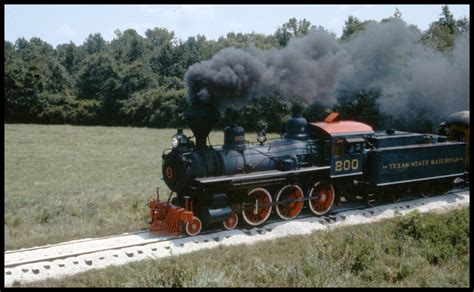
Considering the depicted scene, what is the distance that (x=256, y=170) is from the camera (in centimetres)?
1262

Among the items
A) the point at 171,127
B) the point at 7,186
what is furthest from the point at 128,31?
the point at 7,186

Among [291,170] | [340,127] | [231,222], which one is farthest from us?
[340,127]

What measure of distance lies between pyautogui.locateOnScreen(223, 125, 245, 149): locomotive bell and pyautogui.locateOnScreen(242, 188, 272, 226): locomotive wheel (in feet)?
4.01

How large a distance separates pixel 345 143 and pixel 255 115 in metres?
26.3

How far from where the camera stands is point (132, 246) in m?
10.7

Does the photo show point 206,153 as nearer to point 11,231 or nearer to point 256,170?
point 256,170

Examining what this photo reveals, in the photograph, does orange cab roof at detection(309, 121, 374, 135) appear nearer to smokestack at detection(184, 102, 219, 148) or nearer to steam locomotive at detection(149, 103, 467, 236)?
steam locomotive at detection(149, 103, 467, 236)

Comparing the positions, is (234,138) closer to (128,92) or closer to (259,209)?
(259,209)

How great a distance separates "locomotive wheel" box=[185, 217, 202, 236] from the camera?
11344 mm

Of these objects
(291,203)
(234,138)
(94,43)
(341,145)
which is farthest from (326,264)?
(94,43)

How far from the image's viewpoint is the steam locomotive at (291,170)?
38.1 feet

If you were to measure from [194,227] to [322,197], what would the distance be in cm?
404

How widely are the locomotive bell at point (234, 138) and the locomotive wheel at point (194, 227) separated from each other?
6.80 feet

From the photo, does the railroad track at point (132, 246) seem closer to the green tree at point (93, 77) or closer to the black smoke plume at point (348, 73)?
the black smoke plume at point (348, 73)
